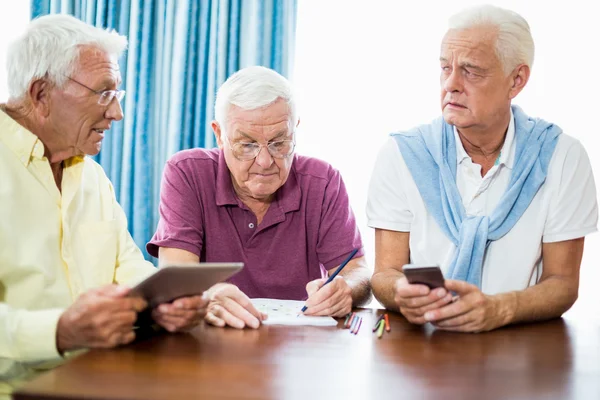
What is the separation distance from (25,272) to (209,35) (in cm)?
195

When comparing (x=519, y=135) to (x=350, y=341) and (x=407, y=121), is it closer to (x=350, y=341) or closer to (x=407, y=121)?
(x=350, y=341)

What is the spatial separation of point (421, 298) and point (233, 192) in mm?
850

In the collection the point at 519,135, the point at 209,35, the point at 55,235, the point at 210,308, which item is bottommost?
the point at 210,308

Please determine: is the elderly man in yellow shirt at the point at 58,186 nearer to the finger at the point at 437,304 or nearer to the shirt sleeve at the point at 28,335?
the shirt sleeve at the point at 28,335

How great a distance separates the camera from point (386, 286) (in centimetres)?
193

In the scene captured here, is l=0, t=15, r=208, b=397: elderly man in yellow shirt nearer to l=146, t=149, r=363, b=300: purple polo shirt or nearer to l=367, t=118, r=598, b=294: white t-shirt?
l=146, t=149, r=363, b=300: purple polo shirt

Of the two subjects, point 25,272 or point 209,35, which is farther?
point 209,35

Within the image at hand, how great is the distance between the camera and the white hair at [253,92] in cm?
209

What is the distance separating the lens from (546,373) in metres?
1.30

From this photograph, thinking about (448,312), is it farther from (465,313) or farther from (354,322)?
(354,322)

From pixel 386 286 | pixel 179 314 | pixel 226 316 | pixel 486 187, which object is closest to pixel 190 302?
pixel 179 314

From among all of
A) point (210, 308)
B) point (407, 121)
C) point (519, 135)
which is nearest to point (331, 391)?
point (210, 308)

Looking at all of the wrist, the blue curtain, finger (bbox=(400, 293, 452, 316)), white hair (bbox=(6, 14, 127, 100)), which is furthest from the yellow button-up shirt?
the blue curtain

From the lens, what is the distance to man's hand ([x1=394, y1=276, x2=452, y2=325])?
163 centimetres
